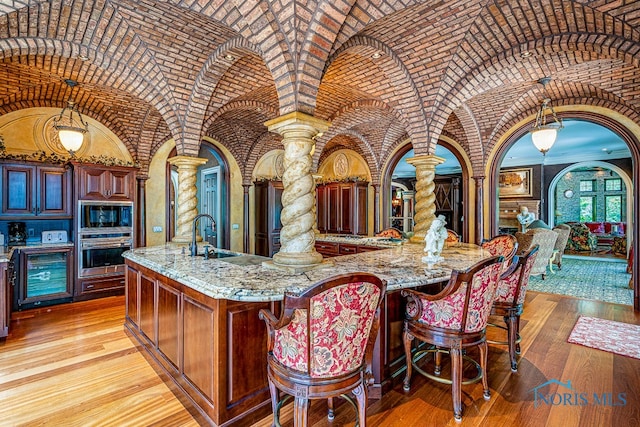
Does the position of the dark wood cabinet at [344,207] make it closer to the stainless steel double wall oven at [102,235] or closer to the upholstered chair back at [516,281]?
the stainless steel double wall oven at [102,235]

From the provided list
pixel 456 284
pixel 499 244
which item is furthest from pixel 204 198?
pixel 456 284

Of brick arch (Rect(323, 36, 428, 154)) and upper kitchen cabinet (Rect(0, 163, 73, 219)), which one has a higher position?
brick arch (Rect(323, 36, 428, 154))

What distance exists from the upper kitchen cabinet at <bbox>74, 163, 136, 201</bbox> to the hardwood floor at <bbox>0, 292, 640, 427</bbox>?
2282 millimetres

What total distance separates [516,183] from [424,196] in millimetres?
10215

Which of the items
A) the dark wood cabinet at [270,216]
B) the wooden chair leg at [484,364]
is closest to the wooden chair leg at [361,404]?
the wooden chair leg at [484,364]

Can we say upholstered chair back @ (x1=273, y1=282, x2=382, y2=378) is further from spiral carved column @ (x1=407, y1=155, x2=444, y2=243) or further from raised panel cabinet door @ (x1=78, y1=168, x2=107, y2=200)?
raised panel cabinet door @ (x1=78, y1=168, x2=107, y2=200)

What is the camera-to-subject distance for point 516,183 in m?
12.4

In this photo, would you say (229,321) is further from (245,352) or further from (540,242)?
(540,242)

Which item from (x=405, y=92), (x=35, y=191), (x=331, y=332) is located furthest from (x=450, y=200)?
(x=35, y=191)

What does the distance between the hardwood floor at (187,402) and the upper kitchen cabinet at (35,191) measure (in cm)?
195

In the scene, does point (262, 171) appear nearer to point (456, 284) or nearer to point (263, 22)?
point (263, 22)

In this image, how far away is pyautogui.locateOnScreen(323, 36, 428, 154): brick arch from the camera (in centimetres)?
378

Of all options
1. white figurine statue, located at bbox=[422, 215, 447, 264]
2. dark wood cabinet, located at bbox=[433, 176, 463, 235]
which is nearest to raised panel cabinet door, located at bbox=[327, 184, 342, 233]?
white figurine statue, located at bbox=[422, 215, 447, 264]

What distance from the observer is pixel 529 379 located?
8.79 feet
